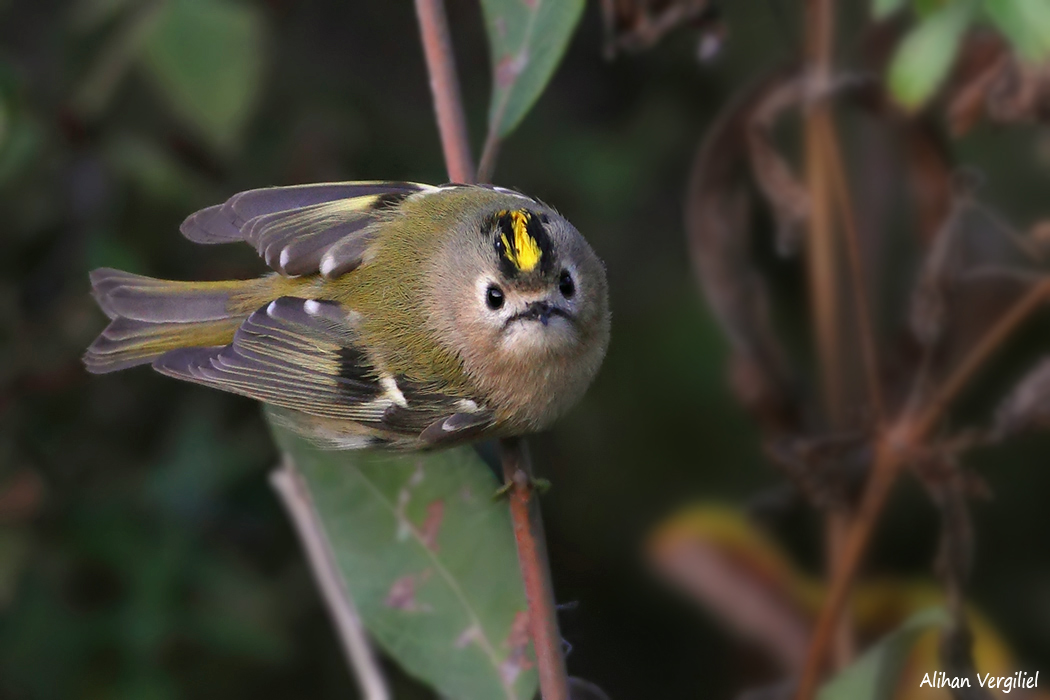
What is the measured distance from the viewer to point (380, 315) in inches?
60.9

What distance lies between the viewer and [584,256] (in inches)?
61.1

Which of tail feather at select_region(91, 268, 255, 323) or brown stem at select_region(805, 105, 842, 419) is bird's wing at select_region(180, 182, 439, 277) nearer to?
tail feather at select_region(91, 268, 255, 323)

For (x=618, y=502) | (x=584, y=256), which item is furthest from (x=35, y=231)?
(x=618, y=502)

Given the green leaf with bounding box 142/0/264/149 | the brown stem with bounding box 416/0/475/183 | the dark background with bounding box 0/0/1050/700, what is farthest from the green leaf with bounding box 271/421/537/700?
the green leaf with bounding box 142/0/264/149

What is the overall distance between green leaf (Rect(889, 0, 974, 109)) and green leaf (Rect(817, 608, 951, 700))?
2.17 ft

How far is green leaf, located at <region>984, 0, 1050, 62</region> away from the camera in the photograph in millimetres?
1244

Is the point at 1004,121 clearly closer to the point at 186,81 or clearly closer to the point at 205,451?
the point at 186,81

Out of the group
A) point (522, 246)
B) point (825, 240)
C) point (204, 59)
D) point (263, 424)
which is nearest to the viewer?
point (522, 246)

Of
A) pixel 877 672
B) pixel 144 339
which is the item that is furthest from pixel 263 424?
pixel 877 672

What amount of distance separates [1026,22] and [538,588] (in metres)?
0.83

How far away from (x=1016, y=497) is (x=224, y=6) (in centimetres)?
166

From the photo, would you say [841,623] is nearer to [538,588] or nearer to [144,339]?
[538,588]

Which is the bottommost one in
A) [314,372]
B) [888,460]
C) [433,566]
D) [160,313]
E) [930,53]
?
[433,566]

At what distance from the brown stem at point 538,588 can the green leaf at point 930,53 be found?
68cm
